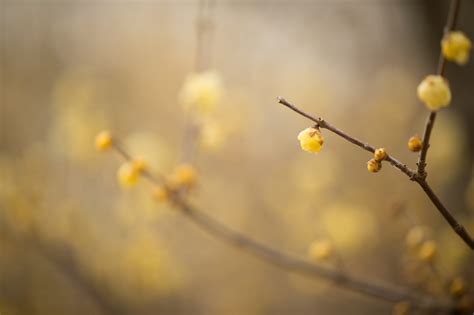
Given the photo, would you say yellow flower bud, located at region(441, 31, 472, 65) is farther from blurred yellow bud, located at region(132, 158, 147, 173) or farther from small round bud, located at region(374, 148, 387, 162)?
blurred yellow bud, located at region(132, 158, 147, 173)

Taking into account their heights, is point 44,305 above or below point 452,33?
below

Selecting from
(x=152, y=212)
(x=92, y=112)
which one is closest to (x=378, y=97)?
(x=152, y=212)

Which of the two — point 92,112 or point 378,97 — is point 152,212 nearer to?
point 92,112

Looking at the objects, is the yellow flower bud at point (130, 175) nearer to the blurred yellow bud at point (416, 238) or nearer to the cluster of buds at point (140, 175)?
the cluster of buds at point (140, 175)

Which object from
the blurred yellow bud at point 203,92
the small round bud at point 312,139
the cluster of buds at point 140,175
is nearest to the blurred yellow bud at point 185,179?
the cluster of buds at point 140,175

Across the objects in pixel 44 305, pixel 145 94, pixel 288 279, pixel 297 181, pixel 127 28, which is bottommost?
pixel 44 305

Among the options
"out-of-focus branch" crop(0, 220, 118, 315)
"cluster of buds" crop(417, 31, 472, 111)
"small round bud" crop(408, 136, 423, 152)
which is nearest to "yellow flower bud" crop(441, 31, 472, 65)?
"cluster of buds" crop(417, 31, 472, 111)

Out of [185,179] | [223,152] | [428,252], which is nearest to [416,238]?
[428,252]

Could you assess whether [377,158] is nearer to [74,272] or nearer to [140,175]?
[140,175]
